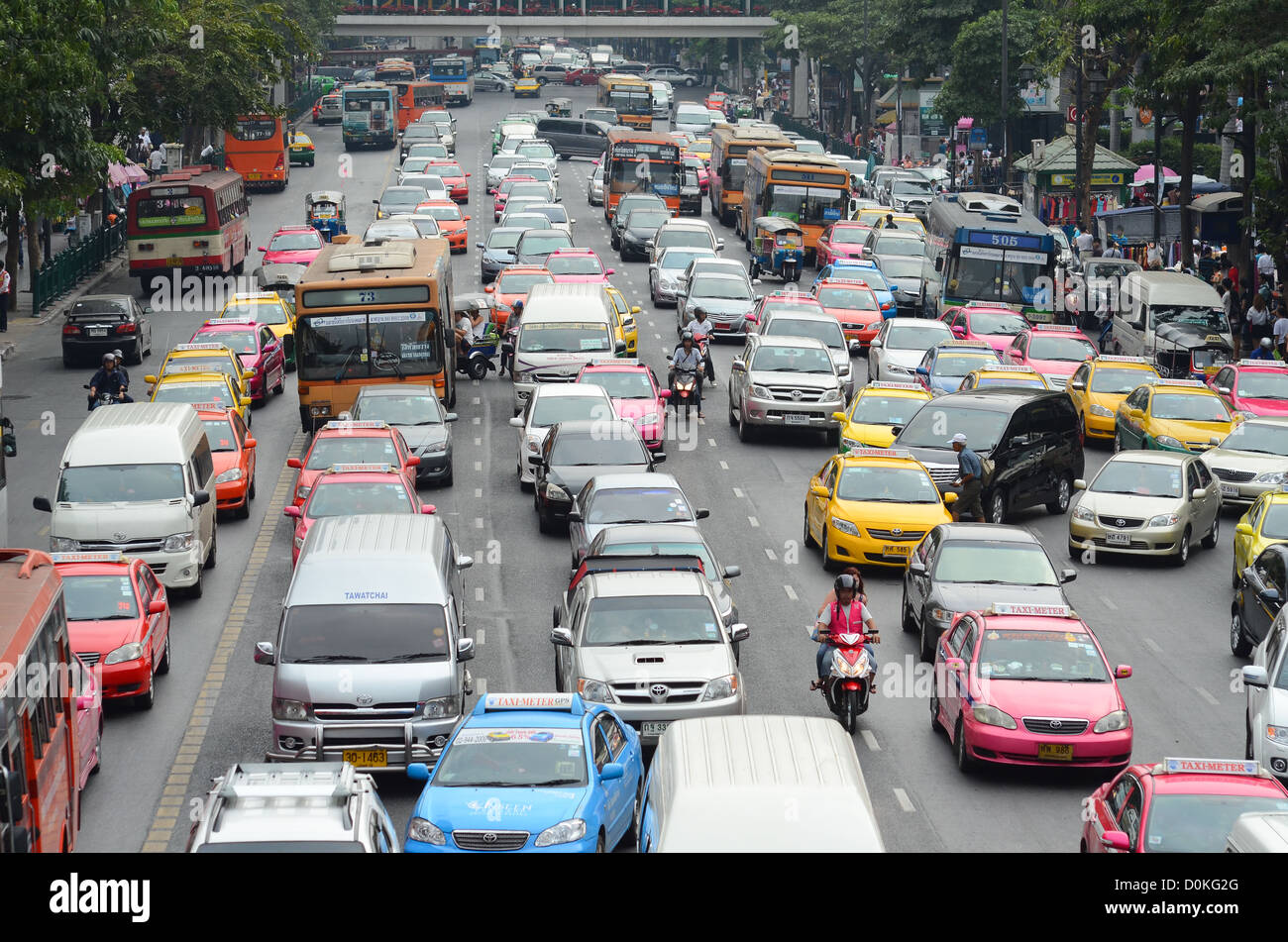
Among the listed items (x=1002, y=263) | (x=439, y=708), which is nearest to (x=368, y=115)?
(x=1002, y=263)

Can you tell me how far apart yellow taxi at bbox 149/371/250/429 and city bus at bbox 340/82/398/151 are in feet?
198

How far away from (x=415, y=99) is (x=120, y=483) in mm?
83467

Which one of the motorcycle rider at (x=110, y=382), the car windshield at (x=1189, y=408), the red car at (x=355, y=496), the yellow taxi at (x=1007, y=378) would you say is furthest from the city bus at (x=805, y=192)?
the red car at (x=355, y=496)

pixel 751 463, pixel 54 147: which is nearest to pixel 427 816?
pixel 751 463

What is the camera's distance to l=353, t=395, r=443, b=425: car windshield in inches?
1132

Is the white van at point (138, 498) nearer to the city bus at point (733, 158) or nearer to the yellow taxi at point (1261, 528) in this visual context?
the yellow taxi at point (1261, 528)

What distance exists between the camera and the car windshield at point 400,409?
94.3 ft

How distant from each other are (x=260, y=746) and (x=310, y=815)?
650 centimetres

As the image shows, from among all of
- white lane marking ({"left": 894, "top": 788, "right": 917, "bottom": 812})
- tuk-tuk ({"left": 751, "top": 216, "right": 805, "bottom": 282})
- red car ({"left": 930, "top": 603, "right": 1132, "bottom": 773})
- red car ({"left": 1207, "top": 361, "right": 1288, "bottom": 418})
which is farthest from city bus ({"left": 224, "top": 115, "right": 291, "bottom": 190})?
white lane marking ({"left": 894, "top": 788, "right": 917, "bottom": 812})

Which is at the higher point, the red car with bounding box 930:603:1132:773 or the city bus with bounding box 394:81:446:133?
the city bus with bounding box 394:81:446:133

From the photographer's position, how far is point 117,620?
19250 millimetres

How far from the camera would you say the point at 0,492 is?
25.2 m

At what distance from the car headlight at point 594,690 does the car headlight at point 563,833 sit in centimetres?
377

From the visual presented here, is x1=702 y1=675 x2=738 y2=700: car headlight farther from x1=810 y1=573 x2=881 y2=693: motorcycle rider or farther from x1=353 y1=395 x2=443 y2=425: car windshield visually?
x1=353 y1=395 x2=443 y2=425: car windshield
